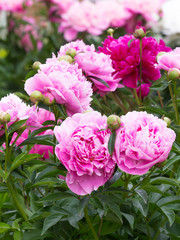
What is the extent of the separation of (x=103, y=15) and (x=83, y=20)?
240mm

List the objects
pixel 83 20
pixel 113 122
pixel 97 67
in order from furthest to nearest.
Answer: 1. pixel 83 20
2. pixel 97 67
3. pixel 113 122

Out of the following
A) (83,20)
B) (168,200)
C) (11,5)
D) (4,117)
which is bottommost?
(11,5)

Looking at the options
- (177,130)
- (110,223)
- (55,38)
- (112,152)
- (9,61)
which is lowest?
(9,61)

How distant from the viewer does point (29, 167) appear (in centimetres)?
Answer: 107

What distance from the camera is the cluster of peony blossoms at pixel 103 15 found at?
2.62 metres

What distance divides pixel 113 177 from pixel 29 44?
2830 mm

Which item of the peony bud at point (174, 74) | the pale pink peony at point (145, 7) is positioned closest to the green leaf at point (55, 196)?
the peony bud at point (174, 74)

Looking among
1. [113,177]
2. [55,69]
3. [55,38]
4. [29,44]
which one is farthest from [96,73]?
[29,44]

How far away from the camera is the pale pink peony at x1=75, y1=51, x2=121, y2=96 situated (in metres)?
1.11

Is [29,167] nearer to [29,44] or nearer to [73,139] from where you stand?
[73,139]

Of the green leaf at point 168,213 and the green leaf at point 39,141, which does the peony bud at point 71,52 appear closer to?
the green leaf at point 39,141

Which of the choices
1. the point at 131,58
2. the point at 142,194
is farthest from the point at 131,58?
the point at 142,194

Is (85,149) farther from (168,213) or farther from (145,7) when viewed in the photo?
(145,7)

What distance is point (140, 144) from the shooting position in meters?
0.78
